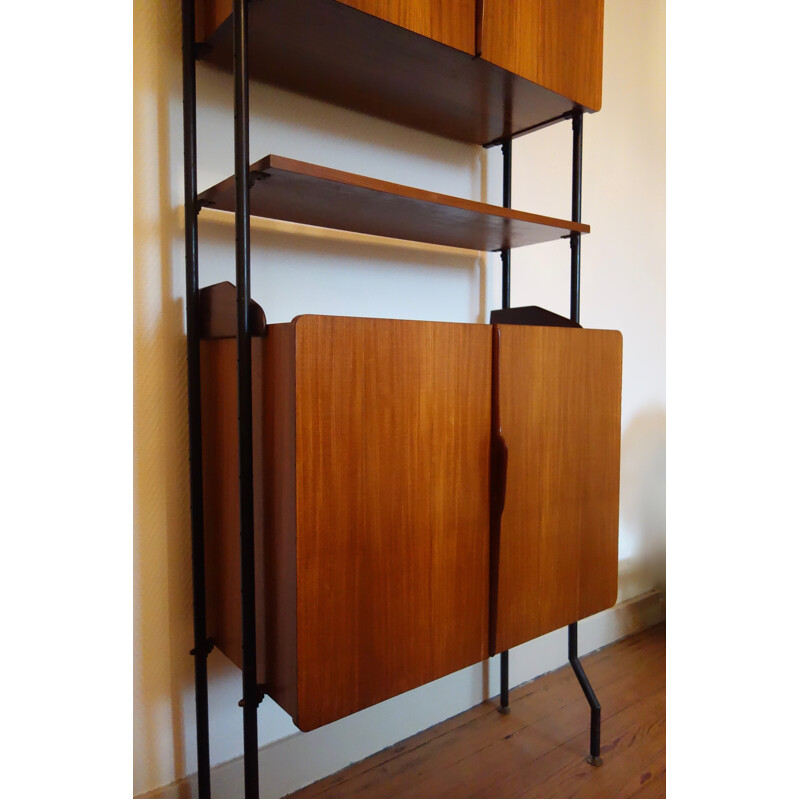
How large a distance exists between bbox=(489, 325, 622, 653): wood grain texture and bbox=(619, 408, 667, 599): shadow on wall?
787 millimetres

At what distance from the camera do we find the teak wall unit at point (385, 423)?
99 cm

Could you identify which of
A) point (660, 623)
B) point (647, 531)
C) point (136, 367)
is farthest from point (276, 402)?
point (660, 623)

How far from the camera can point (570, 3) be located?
53.9 inches

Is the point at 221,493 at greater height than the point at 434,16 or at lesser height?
lesser

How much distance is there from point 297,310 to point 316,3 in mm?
594

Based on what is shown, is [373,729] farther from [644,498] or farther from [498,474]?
[644,498]

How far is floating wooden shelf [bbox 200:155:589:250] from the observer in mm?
1033

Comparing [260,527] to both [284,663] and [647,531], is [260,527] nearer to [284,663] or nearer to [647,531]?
[284,663]

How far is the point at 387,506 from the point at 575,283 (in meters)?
0.89

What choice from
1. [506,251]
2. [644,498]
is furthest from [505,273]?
[644,498]

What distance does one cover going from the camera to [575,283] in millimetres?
1632

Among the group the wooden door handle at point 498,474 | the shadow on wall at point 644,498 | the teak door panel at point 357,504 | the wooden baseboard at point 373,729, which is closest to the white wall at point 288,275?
the wooden baseboard at point 373,729

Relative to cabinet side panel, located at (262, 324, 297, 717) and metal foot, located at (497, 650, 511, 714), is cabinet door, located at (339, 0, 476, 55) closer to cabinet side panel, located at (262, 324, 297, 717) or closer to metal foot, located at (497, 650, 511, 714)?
cabinet side panel, located at (262, 324, 297, 717)

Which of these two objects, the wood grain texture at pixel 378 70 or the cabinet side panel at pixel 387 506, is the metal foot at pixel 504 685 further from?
the wood grain texture at pixel 378 70
